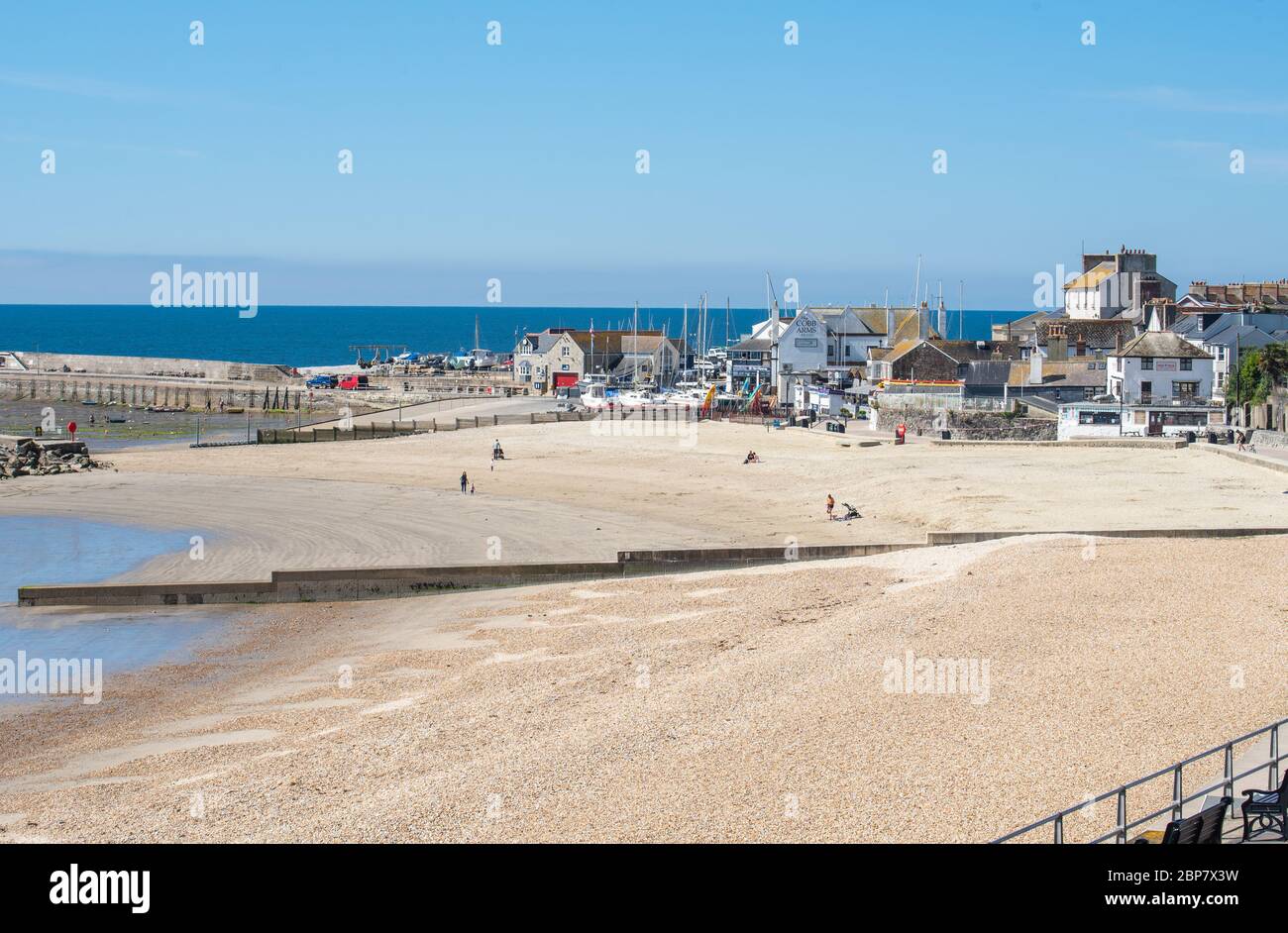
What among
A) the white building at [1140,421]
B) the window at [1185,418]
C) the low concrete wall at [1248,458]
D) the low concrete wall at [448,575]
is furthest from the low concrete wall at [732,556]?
the window at [1185,418]

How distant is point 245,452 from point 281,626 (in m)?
32.5

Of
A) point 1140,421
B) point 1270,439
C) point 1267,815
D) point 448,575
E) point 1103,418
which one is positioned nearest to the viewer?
point 1267,815

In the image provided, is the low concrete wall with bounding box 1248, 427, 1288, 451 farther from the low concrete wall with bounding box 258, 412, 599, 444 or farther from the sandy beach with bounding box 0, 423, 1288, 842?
the low concrete wall with bounding box 258, 412, 599, 444

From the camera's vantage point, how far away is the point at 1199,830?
11.2m

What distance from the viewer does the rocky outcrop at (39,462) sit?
52250mm

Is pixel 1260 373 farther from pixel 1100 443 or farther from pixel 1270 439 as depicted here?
pixel 1100 443

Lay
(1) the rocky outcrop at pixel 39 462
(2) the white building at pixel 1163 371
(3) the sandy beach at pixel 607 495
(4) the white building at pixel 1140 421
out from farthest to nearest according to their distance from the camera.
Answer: (2) the white building at pixel 1163 371 → (4) the white building at pixel 1140 421 → (1) the rocky outcrop at pixel 39 462 → (3) the sandy beach at pixel 607 495

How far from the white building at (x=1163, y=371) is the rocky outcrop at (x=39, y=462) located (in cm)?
4453

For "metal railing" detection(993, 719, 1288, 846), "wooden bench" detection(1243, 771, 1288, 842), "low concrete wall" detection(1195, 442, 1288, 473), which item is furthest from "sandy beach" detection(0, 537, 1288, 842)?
"low concrete wall" detection(1195, 442, 1288, 473)

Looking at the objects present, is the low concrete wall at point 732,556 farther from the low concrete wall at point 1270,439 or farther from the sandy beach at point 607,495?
the low concrete wall at point 1270,439

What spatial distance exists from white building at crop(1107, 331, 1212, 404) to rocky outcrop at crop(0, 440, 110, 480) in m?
44.5

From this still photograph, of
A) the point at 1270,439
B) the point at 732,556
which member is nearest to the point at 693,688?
the point at 732,556

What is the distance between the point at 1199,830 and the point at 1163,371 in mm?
55456

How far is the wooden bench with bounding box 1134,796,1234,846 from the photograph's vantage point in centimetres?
1096
